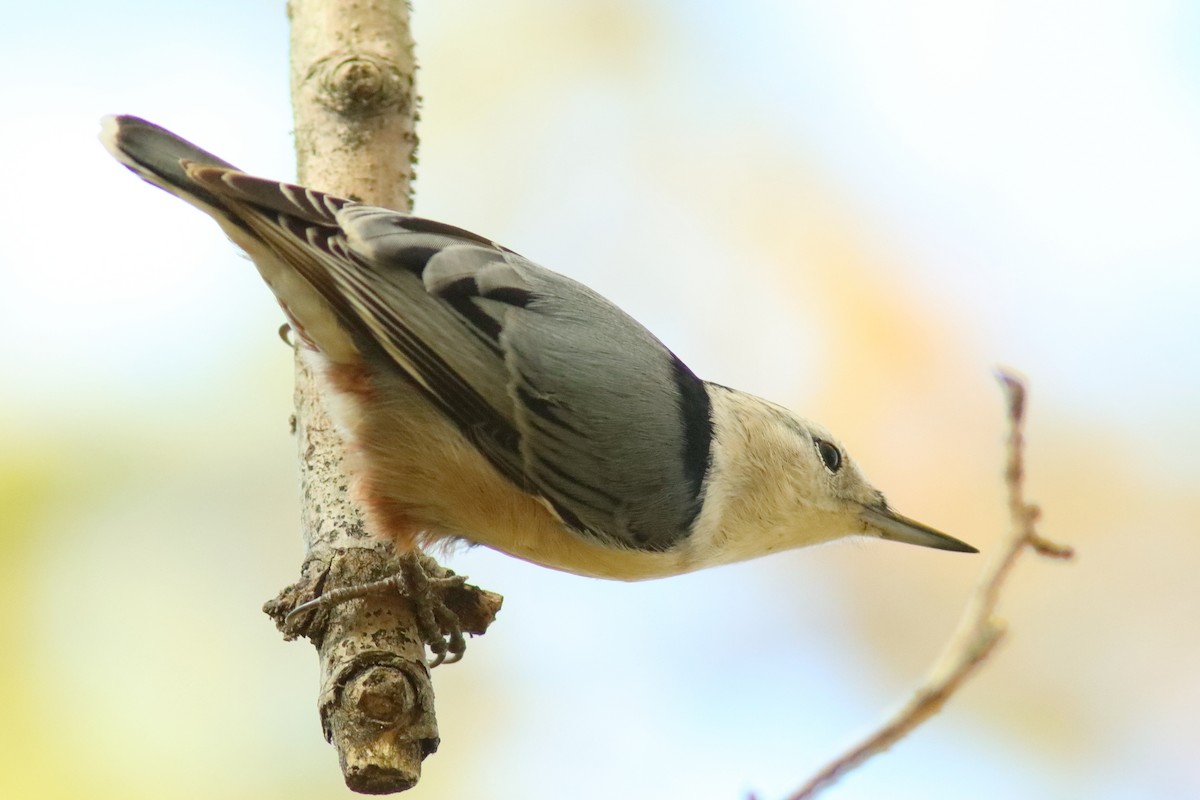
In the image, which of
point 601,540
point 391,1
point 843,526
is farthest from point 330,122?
point 843,526

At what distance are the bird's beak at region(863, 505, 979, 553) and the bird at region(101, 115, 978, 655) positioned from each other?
0.52 metres

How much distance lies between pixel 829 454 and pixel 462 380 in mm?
891


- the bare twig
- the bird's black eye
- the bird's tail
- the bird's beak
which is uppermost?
the bird's tail

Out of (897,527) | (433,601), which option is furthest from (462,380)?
(897,527)

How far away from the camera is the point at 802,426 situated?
2537mm

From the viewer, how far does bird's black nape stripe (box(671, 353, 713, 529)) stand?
2.21m

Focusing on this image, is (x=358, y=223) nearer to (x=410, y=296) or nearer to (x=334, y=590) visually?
(x=410, y=296)

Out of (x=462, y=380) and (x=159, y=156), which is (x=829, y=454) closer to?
(x=462, y=380)

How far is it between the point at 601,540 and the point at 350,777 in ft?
2.29

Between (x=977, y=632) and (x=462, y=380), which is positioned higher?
(x=462, y=380)

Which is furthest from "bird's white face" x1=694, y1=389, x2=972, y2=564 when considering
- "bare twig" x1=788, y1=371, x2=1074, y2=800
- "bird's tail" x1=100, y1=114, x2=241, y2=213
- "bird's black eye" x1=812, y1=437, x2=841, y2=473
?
"bird's tail" x1=100, y1=114, x2=241, y2=213

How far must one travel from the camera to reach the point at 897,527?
253cm

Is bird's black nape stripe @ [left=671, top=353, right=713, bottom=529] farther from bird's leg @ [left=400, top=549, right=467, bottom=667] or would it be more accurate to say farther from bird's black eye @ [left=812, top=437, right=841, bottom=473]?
bird's leg @ [left=400, top=549, right=467, bottom=667]

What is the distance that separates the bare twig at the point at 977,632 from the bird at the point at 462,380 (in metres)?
0.82
